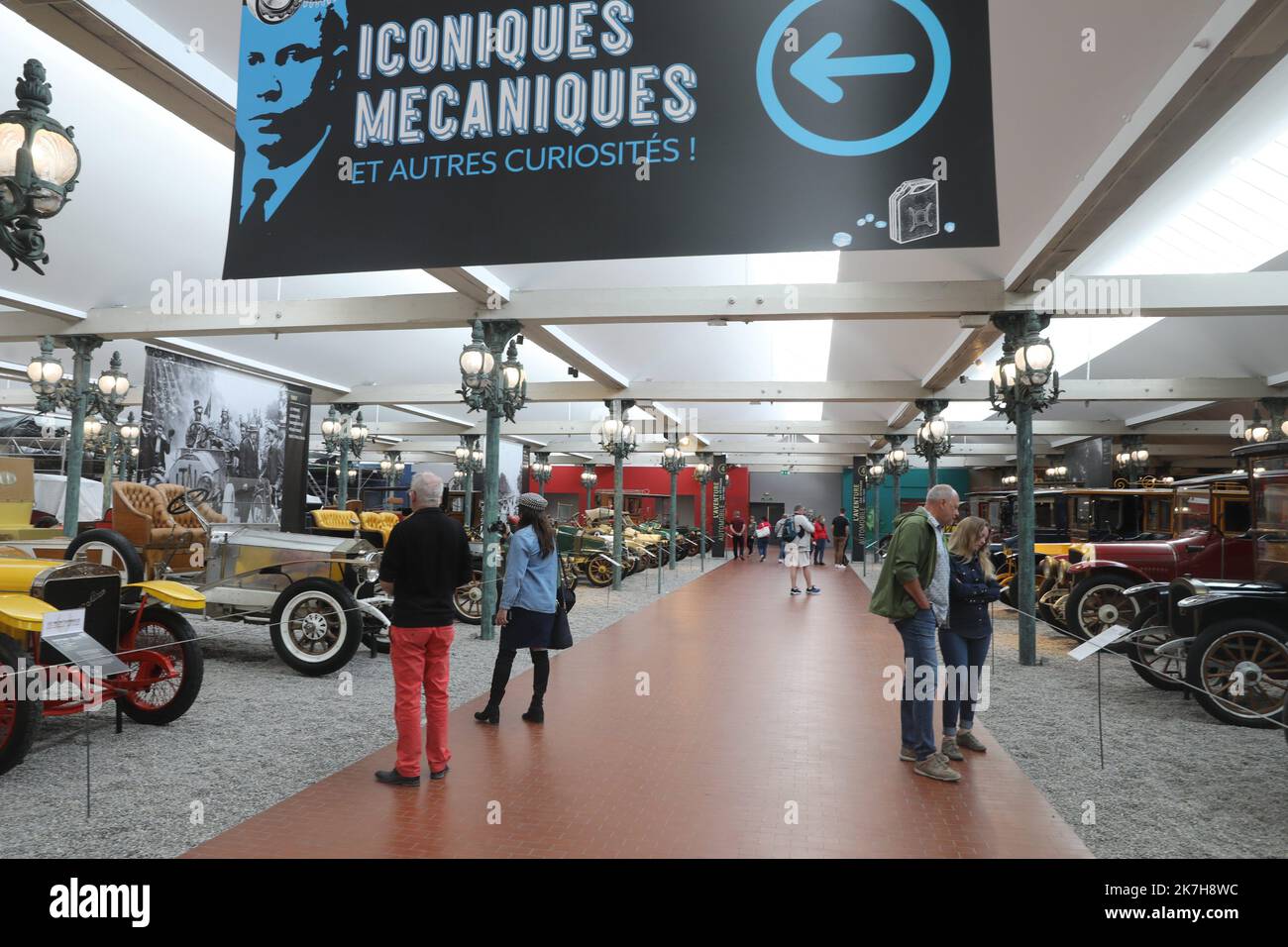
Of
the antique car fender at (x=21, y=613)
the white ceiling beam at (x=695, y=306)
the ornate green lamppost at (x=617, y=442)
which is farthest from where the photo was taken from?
the ornate green lamppost at (x=617, y=442)

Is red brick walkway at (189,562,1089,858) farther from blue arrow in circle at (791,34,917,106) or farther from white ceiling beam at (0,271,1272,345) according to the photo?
white ceiling beam at (0,271,1272,345)

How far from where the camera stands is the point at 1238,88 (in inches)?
167

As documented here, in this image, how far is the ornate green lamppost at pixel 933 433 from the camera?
13.9 m

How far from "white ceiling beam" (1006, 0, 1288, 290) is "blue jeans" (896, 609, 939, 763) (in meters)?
3.26

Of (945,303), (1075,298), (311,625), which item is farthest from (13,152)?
(1075,298)

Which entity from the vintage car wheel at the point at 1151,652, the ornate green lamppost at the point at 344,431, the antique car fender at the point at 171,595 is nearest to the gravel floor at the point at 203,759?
the antique car fender at the point at 171,595

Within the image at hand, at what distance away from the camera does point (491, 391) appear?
8.73 meters

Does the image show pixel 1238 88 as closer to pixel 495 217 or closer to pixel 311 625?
pixel 495 217

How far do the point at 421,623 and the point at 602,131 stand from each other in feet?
8.64

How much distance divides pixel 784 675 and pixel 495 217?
541 centimetres

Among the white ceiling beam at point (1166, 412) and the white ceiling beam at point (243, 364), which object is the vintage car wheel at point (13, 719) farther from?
the white ceiling beam at point (1166, 412)

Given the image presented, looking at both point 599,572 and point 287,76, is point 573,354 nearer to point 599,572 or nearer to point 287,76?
point 599,572

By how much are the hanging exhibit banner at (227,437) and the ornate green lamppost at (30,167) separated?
26.7ft

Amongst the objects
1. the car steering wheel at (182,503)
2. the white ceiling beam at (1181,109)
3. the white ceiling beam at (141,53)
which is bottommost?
the car steering wheel at (182,503)
